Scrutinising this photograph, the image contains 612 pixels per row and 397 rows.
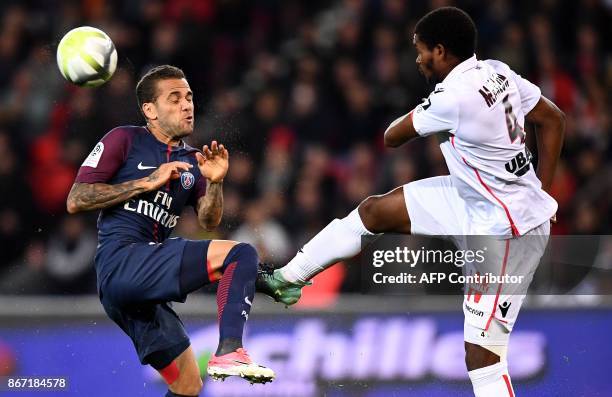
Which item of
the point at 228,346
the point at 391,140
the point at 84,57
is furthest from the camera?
the point at 84,57

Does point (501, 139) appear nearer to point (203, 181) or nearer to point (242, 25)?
point (203, 181)

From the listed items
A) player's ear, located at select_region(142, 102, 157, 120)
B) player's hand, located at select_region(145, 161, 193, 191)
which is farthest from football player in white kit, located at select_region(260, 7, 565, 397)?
player's ear, located at select_region(142, 102, 157, 120)

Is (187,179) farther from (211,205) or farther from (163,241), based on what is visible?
(163,241)

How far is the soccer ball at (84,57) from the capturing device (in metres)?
6.23

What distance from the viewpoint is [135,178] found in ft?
19.0

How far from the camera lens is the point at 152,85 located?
5.98 metres

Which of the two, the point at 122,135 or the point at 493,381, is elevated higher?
the point at 122,135

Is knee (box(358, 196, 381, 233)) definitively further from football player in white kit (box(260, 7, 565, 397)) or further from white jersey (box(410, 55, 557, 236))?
white jersey (box(410, 55, 557, 236))

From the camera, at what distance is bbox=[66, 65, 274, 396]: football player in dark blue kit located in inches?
219

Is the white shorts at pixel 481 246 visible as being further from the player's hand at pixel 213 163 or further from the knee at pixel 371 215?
the player's hand at pixel 213 163

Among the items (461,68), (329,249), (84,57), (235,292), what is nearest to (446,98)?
(461,68)

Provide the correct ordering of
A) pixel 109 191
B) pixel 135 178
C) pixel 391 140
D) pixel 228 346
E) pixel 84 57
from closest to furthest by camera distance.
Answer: pixel 228 346 < pixel 109 191 < pixel 135 178 < pixel 391 140 < pixel 84 57

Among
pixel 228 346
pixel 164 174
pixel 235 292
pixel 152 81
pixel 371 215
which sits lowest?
pixel 228 346

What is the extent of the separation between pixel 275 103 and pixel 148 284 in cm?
487
